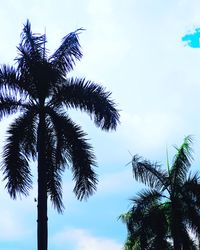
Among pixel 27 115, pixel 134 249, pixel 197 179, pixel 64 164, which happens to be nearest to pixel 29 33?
pixel 27 115

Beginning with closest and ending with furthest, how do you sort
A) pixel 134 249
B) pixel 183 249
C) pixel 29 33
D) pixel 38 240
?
pixel 38 240
pixel 29 33
pixel 183 249
pixel 134 249

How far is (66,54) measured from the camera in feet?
73.5

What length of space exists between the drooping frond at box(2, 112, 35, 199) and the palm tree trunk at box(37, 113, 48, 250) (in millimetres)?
443

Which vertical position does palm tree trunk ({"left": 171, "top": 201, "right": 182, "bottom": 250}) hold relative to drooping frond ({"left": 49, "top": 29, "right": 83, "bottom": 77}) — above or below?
below

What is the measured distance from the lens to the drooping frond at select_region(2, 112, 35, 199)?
65.2 ft

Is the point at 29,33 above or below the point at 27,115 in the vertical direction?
above

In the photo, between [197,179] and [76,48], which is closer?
[76,48]

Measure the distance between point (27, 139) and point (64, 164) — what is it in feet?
5.27

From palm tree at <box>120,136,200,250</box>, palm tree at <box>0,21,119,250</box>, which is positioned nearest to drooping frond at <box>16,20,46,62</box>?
palm tree at <box>0,21,119,250</box>

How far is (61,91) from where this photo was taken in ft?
71.1

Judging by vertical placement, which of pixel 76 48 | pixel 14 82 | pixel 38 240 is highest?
pixel 76 48

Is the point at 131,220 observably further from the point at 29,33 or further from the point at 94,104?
the point at 29,33

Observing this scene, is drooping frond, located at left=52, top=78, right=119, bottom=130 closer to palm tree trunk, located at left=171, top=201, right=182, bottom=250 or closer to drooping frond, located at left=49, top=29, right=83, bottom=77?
drooping frond, located at left=49, top=29, right=83, bottom=77

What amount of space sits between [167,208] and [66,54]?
1005cm
